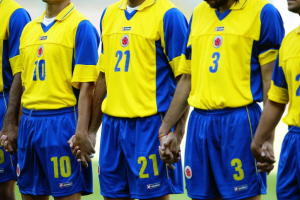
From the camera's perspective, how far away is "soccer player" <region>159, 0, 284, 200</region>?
516cm

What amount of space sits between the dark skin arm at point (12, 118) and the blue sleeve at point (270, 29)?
1997mm

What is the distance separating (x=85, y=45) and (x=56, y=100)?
414 millimetres

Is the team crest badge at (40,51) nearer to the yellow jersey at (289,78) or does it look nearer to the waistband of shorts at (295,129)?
the yellow jersey at (289,78)

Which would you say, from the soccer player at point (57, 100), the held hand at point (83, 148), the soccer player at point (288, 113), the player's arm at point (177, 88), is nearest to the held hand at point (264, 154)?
the soccer player at point (288, 113)

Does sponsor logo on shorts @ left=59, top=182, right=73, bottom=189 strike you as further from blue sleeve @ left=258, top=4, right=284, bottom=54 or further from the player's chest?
blue sleeve @ left=258, top=4, right=284, bottom=54

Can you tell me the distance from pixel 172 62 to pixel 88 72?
66 centimetres

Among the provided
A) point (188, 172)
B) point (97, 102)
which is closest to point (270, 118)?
point (188, 172)

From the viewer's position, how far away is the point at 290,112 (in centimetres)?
489

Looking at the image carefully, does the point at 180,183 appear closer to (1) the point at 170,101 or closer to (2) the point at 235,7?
(1) the point at 170,101

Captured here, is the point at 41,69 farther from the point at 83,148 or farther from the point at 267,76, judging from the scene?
the point at 267,76

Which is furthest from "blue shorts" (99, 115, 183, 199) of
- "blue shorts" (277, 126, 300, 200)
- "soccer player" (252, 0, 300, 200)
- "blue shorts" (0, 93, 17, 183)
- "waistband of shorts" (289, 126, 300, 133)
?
"blue shorts" (0, 93, 17, 183)

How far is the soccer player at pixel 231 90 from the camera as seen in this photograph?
516cm

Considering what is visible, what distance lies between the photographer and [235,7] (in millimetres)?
5250

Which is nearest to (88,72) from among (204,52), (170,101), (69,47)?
(69,47)
